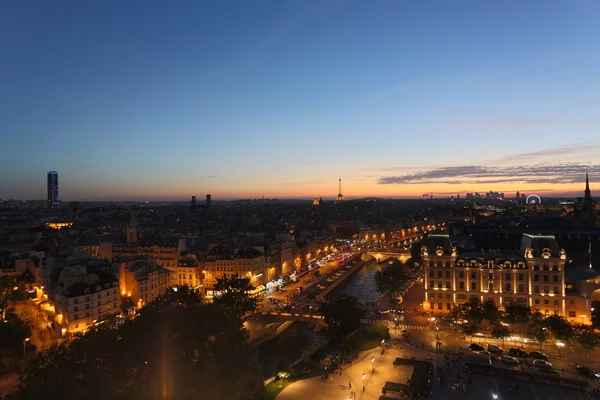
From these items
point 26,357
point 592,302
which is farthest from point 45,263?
point 592,302

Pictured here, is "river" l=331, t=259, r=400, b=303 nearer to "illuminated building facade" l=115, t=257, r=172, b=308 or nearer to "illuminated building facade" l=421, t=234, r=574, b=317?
"illuminated building facade" l=421, t=234, r=574, b=317

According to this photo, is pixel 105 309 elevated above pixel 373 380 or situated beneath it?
elevated above

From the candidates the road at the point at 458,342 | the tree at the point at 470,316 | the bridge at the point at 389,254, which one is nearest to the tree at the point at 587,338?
the road at the point at 458,342

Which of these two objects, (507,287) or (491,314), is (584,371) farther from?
(507,287)

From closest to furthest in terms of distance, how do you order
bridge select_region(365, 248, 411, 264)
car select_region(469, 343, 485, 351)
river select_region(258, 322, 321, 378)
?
car select_region(469, 343, 485, 351) < river select_region(258, 322, 321, 378) < bridge select_region(365, 248, 411, 264)

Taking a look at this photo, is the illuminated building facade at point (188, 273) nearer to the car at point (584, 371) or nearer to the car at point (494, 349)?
the car at point (494, 349)

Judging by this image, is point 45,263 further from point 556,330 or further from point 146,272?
point 556,330

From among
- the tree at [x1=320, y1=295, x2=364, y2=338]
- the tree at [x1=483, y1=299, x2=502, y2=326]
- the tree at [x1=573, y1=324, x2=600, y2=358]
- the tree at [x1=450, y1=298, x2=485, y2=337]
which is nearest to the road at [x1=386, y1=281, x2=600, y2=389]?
the tree at [x1=573, y1=324, x2=600, y2=358]
